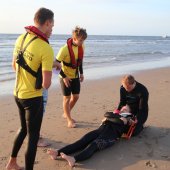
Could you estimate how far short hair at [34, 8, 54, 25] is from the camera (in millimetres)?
3656

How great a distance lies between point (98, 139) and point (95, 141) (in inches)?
2.9

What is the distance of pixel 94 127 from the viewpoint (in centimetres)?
605

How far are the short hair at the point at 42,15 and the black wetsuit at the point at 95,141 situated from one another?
182 cm

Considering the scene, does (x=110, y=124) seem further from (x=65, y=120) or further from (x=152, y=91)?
(x=152, y=91)

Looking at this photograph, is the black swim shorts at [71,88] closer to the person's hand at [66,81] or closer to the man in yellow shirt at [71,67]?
the man in yellow shirt at [71,67]

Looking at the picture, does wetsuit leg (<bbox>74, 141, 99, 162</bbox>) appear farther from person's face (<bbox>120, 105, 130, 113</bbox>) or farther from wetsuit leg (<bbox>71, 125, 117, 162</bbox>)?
person's face (<bbox>120, 105, 130, 113</bbox>)

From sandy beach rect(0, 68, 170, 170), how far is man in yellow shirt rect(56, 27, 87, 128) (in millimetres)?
426

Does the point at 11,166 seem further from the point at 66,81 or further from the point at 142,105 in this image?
the point at 142,105

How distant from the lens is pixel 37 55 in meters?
3.68

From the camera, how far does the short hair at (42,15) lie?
12.0ft

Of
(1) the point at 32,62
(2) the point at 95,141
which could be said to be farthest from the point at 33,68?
(2) the point at 95,141

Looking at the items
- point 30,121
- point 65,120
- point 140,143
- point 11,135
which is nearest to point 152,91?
point 65,120

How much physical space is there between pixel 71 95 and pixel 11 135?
51.7 inches

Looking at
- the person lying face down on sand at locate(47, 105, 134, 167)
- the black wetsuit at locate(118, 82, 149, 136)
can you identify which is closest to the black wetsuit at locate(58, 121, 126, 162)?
the person lying face down on sand at locate(47, 105, 134, 167)
